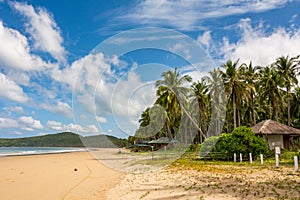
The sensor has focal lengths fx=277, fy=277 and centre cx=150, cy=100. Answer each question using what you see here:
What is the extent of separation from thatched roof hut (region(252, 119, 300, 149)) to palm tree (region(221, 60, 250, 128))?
434cm

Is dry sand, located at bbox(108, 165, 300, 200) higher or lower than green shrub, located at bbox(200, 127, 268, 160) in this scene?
lower

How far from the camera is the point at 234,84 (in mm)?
31875

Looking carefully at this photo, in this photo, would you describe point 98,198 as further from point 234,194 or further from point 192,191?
point 234,194

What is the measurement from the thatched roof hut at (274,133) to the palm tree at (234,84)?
4.34 meters

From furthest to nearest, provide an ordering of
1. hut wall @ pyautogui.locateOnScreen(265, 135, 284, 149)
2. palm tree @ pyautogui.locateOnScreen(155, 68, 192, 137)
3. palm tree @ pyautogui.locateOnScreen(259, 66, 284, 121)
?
palm tree @ pyautogui.locateOnScreen(259, 66, 284, 121) < palm tree @ pyautogui.locateOnScreen(155, 68, 192, 137) < hut wall @ pyautogui.locateOnScreen(265, 135, 284, 149)

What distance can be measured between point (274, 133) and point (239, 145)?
29.5ft

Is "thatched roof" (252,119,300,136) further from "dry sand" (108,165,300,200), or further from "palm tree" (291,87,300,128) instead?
"palm tree" (291,87,300,128)

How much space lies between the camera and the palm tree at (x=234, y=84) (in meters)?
31.7

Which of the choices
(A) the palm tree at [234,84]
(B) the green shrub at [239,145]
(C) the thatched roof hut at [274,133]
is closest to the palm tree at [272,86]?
(A) the palm tree at [234,84]

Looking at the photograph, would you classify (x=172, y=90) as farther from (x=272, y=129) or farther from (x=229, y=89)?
(x=272, y=129)

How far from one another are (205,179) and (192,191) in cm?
244

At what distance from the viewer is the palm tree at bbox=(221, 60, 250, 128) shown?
31.7 m

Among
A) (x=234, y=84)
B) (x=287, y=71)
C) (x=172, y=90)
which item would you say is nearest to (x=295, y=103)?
(x=287, y=71)

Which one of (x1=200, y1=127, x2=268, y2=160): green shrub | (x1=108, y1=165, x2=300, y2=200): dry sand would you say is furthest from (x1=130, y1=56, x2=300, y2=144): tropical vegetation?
(x1=108, y1=165, x2=300, y2=200): dry sand
